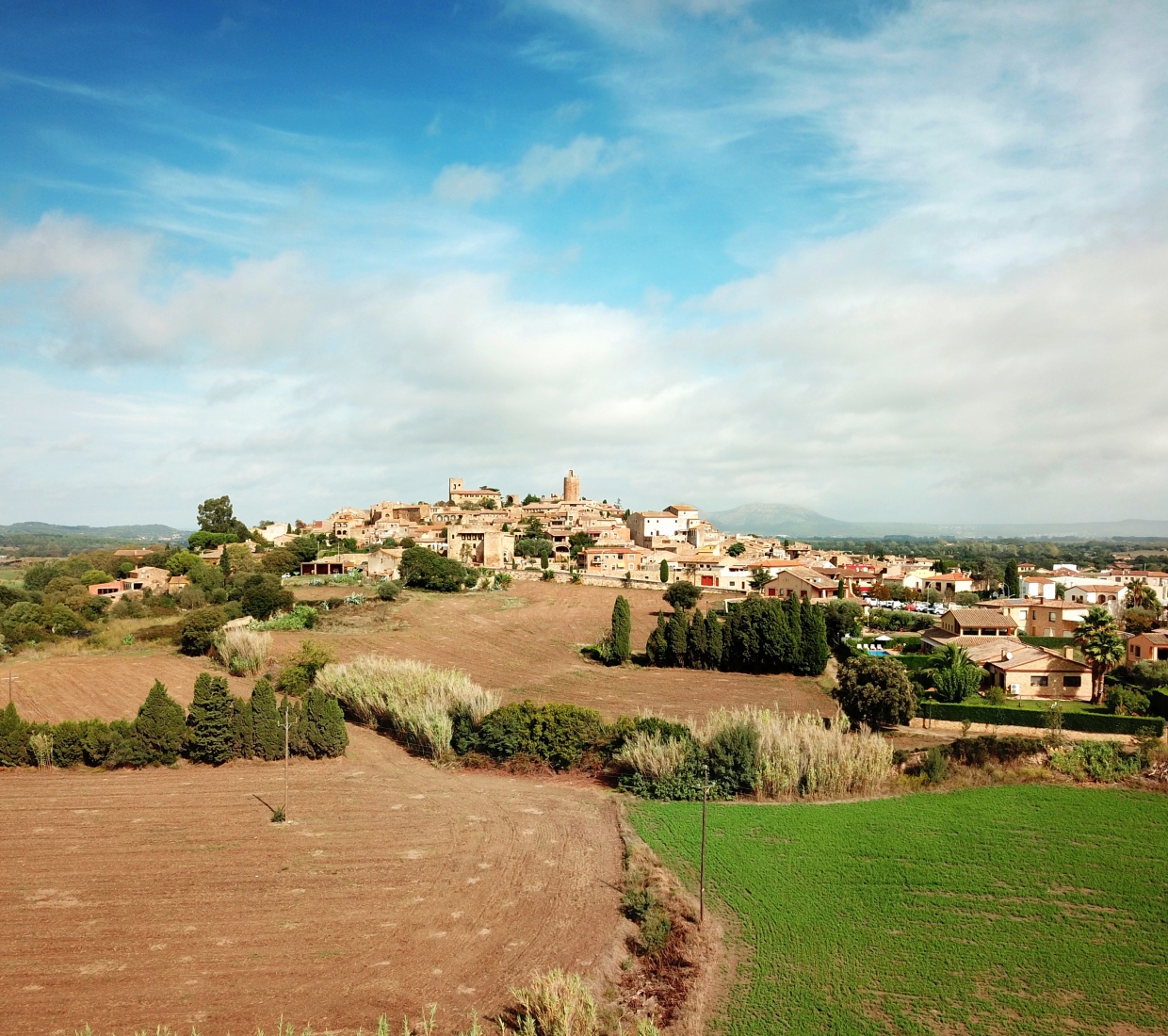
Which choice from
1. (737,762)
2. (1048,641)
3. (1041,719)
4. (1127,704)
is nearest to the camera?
(737,762)

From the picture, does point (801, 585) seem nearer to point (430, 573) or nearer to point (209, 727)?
point (430, 573)

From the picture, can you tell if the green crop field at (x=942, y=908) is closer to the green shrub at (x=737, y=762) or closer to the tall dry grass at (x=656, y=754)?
the green shrub at (x=737, y=762)

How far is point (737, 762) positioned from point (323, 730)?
12.6 metres

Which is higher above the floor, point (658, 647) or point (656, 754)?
point (658, 647)

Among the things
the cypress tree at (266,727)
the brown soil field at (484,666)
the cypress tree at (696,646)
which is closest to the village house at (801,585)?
the brown soil field at (484,666)

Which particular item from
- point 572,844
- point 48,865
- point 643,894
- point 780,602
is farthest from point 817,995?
point 780,602

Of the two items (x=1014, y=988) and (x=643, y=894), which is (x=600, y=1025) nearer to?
(x=643, y=894)

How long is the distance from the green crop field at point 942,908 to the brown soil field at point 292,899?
8.48ft

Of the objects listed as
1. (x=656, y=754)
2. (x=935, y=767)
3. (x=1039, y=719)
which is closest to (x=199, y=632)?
(x=656, y=754)

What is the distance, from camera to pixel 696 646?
119 ft

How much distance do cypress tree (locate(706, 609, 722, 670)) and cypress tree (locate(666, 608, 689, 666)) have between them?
1.11 metres

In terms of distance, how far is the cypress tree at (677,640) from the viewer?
3625 centimetres

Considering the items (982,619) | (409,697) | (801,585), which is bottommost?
(409,697)

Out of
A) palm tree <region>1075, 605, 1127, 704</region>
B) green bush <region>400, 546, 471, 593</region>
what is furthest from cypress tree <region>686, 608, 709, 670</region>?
green bush <region>400, 546, 471, 593</region>
